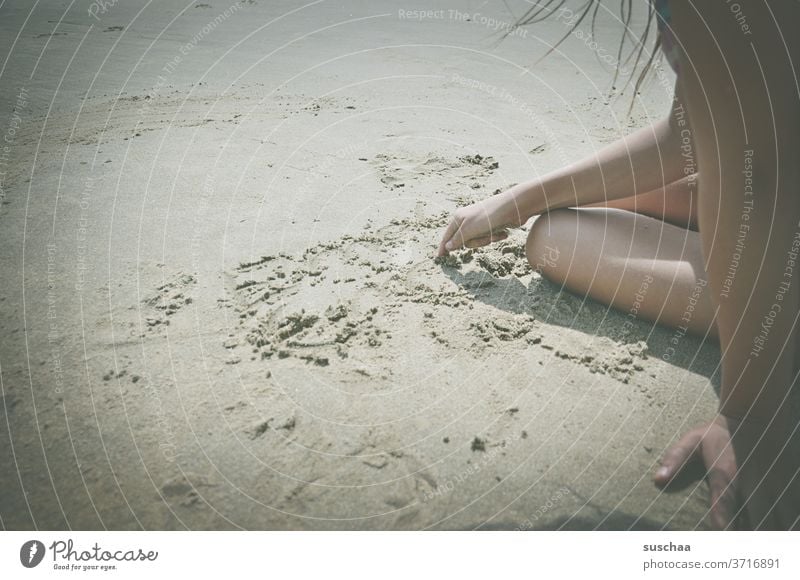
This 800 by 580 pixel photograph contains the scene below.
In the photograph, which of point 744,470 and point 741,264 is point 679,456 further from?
point 741,264

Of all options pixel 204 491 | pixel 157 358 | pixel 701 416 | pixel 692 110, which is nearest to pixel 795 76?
pixel 692 110

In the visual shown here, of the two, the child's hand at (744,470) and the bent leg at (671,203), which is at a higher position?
the bent leg at (671,203)

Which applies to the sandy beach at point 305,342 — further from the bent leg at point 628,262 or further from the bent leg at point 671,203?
the bent leg at point 671,203

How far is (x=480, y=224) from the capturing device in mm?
1346

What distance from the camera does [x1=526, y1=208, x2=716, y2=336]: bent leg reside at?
3.67 feet

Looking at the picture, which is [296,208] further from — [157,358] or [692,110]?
[692,110]

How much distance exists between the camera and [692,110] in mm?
763

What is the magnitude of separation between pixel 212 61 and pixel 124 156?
145 cm

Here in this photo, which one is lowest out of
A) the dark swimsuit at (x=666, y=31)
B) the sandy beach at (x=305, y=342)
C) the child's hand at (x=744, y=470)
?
the child's hand at (x=744, y=470)

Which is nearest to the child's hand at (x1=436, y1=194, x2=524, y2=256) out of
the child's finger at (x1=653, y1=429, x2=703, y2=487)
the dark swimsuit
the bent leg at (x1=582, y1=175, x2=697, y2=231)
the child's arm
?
the child's arm

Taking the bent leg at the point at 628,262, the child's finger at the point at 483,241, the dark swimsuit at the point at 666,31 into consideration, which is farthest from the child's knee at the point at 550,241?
the dark swimsuit at the point at 666,31

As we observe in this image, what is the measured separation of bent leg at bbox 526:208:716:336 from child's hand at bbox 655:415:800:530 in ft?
1.04

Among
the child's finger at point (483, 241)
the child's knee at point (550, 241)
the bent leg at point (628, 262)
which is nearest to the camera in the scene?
the bent leg at point (628, 262)

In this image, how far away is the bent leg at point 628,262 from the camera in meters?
1.12
